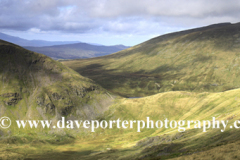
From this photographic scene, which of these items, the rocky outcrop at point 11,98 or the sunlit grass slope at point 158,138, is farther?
the rocky outcrop at point 11,98

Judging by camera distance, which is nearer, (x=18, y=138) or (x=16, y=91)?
(x=18, y=138)

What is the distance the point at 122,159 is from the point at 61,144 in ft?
229

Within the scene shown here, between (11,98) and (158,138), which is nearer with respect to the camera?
(158,138)

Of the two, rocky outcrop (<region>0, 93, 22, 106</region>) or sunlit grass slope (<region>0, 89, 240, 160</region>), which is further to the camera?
rocky outcrop (<region>0, 93, 22, 106</region>)

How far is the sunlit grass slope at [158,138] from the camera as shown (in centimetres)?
8950

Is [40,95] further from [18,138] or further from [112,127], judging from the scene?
[112,127]

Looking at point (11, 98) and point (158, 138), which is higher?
point (11, 98)

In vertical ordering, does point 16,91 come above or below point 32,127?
above

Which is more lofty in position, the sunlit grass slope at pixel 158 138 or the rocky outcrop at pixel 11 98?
the rocky outcrop at pixel 11 98

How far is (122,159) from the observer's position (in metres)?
106

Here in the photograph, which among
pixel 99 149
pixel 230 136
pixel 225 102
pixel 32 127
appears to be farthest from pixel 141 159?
pixel 32 127

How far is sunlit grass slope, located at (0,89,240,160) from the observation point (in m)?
89.5

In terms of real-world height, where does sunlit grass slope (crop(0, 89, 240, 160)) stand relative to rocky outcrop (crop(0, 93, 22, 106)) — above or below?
below

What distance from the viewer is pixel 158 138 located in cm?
12462
